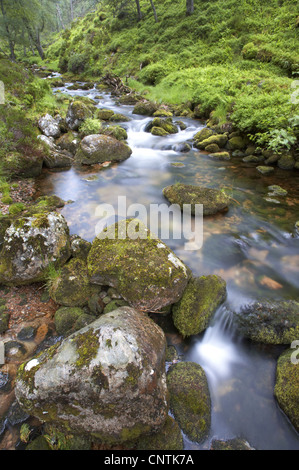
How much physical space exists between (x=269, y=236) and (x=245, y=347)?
3.01 metres

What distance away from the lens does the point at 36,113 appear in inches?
397

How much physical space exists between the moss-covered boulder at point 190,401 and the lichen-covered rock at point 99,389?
0.36 m

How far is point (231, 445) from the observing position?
8.94ft

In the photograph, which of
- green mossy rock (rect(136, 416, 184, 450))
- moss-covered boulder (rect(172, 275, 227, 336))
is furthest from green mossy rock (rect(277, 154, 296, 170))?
green mossy rock (rect(136, 416, 184, 450))

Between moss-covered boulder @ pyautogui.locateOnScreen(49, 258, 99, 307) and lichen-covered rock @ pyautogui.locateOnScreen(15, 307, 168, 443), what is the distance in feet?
4.31

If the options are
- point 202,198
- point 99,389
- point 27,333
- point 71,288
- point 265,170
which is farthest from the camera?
point 265,170

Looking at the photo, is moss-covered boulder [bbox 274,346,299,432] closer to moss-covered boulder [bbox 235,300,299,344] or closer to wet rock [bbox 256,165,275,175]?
moss-covered boulder [bbox 235,300,299,344]

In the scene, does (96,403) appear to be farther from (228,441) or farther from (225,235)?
(225,235)

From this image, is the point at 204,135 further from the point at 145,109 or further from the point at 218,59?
the point at 218,59

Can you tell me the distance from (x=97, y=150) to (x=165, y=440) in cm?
882

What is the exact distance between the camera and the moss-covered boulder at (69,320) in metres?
3.55

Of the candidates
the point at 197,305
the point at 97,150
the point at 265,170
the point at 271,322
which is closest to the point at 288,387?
the point at 271,322

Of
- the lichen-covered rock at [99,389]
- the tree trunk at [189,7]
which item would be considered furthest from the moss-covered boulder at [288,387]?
the tree trunk at [189,7]

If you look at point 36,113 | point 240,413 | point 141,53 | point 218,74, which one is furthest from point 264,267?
point 141,53
